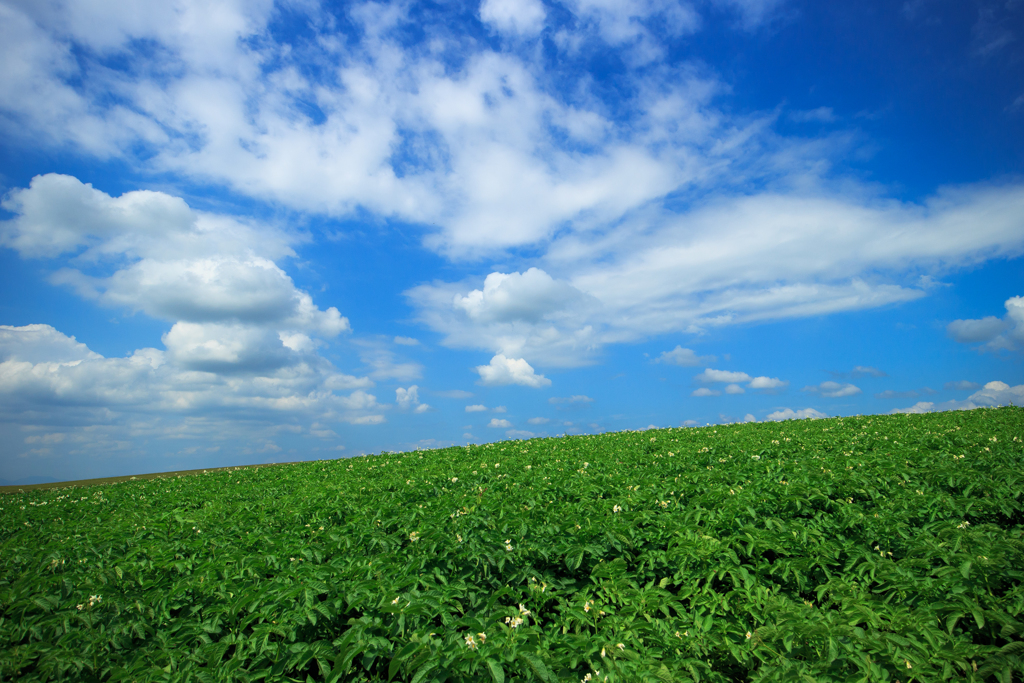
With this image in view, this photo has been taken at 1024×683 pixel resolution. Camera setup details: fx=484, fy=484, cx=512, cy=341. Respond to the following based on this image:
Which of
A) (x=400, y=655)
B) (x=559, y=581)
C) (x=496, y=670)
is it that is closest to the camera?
(x=496, y=670)

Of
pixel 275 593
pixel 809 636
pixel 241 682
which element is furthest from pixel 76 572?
pixel 809 636

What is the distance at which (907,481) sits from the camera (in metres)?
8.60

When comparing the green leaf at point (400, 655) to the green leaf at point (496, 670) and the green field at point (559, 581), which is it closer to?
the green field at point (559, 581)

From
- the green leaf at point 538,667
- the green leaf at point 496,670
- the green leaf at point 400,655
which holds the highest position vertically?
the green leaf at point 400,655

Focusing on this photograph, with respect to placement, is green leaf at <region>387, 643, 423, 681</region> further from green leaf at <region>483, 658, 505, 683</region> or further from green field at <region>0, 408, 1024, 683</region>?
green leaf at <region>483, 658, 505, 683</region>

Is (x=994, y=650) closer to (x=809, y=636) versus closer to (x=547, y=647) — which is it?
(x=809, y=636)

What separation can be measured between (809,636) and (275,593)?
16.1 feet

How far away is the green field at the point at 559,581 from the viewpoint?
4039mm

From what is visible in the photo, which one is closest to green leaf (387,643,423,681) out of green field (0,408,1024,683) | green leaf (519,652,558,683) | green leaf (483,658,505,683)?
green field (0,408,1024,683)

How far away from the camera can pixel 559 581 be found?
5.89 meters

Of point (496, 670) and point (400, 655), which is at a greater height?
point (400, 655)

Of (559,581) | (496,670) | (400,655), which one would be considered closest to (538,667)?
(496,670)

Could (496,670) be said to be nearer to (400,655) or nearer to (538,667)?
(538,667)

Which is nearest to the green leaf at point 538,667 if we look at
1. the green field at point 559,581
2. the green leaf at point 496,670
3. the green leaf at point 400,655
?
the green field at point 559,581
